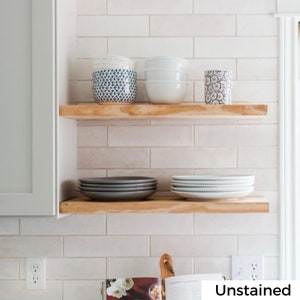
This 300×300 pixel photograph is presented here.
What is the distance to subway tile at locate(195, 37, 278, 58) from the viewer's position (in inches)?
77.5

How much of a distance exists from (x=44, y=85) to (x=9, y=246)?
715mm

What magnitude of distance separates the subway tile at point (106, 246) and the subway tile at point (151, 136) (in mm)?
367

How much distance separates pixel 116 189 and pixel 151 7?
743mm

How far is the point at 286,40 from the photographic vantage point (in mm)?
1956

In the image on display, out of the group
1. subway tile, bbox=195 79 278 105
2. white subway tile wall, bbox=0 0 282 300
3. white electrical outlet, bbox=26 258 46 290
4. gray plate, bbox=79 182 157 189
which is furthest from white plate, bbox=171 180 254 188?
white electrical outlet, bbox=26 258 46 290

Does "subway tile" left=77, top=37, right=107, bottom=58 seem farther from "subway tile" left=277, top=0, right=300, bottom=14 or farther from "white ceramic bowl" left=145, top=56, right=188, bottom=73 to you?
"subway tile" left=277, top=0, right=300, bottom=14

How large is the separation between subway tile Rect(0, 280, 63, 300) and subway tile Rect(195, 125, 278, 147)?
0.78m

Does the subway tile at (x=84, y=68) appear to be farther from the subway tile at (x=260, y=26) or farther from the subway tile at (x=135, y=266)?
the subway tile at (x=135, y=266)

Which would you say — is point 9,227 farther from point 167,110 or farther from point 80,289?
point 167,110

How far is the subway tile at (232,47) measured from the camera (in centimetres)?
197

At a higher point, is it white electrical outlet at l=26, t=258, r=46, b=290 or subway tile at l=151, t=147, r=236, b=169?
subway tile at l=151, t=147, r=236, b=169

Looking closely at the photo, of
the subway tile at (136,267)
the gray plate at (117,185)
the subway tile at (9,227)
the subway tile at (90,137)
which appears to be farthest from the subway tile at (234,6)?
the subway tile at (9,227)

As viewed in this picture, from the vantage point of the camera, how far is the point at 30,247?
199 cm

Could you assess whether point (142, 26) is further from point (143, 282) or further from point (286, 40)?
point (143, 282)
